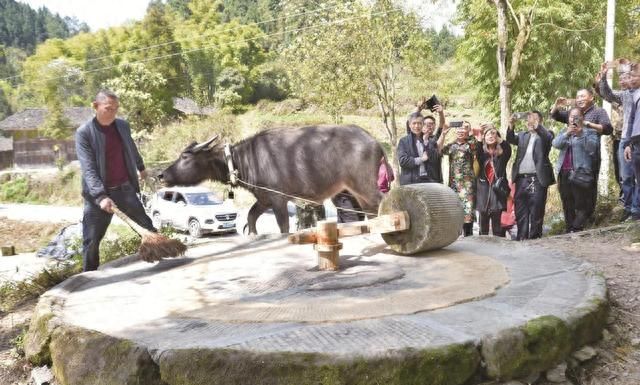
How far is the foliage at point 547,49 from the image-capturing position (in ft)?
65.5

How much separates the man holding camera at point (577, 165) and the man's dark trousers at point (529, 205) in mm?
323

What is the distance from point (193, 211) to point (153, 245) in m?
11.7

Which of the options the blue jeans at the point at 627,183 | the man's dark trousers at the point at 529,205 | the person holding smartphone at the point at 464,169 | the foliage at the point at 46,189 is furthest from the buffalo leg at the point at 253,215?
the foliage at the point at 46,189

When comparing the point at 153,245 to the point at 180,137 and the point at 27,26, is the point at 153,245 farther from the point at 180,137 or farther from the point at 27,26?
the point at 27,26

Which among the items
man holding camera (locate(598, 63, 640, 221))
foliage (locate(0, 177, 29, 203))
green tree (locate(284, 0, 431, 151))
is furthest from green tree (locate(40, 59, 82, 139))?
man holding camera (locate(598, 63, 640, 221))

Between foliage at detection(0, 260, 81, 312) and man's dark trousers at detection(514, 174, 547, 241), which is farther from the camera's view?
man's dark trousers at detection(514, 174, 547, 241)

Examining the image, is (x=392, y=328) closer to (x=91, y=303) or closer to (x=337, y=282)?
(x=337, y=282)

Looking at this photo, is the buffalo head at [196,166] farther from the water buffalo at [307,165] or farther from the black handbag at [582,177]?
the black handbag at [582,177]

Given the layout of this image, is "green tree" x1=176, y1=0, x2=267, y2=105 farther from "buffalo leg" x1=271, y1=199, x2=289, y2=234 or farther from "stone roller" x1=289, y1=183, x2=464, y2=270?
"stone roller" x1=289, y1=183, x2=464, y2=270

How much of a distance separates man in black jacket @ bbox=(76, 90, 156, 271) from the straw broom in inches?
10.6

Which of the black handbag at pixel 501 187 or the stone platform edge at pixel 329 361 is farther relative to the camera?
the black handbag at pixel 501 187

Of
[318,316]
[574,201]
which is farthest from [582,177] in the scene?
[318,316]

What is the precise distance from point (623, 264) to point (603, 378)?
192cm

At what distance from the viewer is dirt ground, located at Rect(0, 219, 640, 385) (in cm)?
289
